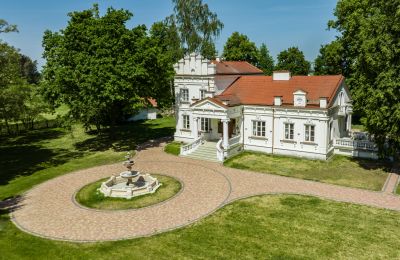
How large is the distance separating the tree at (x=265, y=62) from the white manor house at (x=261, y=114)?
3893 cm

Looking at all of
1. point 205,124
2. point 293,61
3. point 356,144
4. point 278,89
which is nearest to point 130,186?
point 205,124

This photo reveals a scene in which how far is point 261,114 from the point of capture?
111 ft

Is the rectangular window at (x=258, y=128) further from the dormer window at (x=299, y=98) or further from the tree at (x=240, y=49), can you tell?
the tree at (x=240, y=49)

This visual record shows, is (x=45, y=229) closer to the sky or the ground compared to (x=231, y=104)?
closer to the ground

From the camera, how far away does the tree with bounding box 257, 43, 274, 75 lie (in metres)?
77.4

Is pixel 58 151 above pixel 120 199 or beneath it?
above

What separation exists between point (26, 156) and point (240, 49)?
45.1m

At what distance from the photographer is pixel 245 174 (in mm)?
28016

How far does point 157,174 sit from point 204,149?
23.6 feet

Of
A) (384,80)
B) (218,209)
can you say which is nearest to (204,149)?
(218,209)

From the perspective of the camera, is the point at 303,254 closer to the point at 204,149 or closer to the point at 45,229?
the point at 45,229

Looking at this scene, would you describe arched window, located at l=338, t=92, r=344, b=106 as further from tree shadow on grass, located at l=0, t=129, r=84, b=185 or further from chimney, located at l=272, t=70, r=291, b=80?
tree shadow on grass, located at l=0, t=129, r=84, b=185

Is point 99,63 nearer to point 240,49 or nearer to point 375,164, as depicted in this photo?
point 375,164

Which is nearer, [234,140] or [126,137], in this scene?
[234,140]
